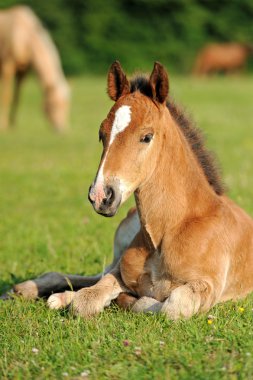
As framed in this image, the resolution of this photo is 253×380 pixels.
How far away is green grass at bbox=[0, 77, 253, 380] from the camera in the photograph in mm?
4352

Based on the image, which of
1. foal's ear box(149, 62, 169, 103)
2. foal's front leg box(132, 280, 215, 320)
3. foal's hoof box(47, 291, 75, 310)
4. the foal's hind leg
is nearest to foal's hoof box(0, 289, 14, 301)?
the foal's hind leg

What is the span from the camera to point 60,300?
A: 570 cm

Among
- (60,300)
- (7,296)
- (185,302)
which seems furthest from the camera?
(7,296)

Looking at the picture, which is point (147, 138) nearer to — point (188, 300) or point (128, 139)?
point (128, 139)

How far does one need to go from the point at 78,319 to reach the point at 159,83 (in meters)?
1.48

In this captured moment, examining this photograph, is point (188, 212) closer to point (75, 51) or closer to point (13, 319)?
point (13, 319)

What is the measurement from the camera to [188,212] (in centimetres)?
557

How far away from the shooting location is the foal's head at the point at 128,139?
4.98 meters

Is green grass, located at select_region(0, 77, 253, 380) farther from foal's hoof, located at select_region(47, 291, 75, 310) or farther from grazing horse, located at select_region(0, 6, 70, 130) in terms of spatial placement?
grazing horse, located at select_region(0, 6, 70, 130)

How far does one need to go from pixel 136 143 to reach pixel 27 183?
736cm

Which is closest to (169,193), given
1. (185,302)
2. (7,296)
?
(185,302)

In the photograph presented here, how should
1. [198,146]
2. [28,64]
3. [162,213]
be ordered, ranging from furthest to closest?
1. [28,64]
2. [198,146]
3. [162,213]

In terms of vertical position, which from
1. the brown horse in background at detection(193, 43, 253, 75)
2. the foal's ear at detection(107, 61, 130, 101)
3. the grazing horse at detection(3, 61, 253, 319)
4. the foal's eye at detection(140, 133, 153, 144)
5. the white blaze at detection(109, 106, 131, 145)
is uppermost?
the foal's ear at detection(107, 61, 130, 101)

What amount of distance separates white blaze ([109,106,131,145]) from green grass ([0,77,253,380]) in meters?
1.10
